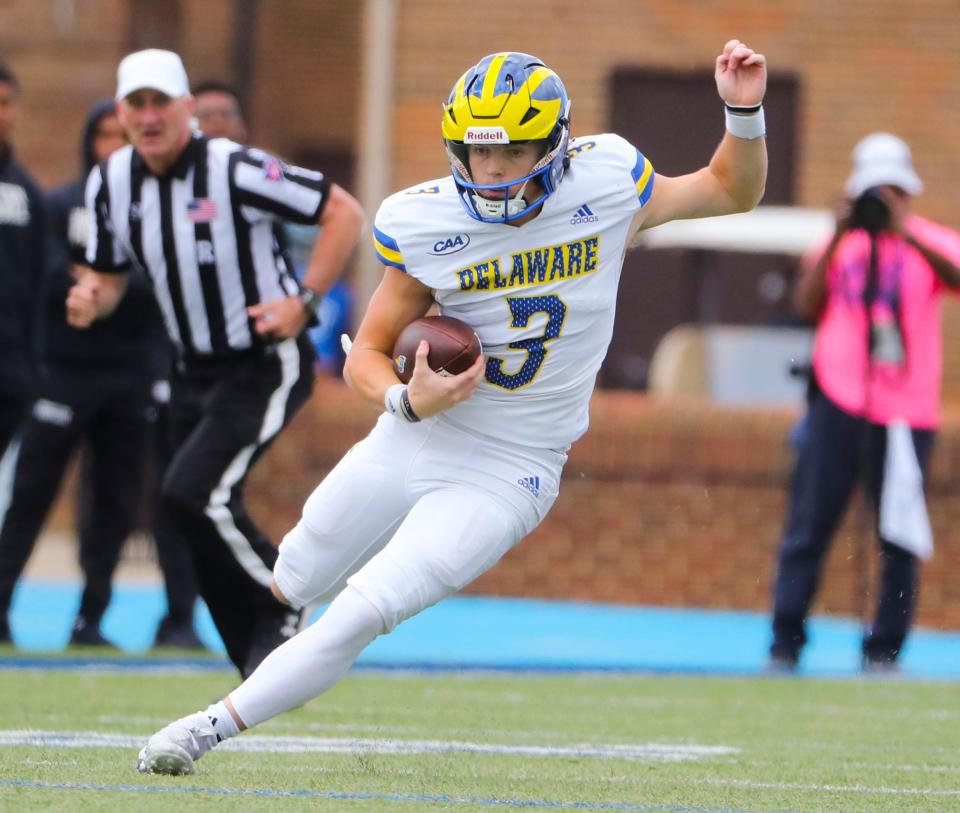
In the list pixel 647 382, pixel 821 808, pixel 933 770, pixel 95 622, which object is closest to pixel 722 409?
pixel 647 382

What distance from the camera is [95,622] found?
8.55 meters

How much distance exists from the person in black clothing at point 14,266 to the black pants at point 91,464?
158 millimetres

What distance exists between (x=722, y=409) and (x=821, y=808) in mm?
A: 7056

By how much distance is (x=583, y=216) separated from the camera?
4898mm

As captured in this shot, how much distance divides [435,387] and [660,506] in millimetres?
6951

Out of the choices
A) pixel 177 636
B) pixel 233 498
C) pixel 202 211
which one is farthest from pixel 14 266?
pixel 233 498

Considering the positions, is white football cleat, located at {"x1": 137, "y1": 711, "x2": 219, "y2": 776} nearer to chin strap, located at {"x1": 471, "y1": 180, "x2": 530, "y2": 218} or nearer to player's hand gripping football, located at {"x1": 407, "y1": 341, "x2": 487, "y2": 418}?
player's hand gripping football, located at {"x1": 407, "y1": 341, "x2": 487, "y2": 418}

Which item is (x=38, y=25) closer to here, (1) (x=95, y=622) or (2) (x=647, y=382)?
(2) (x=647, y=382)

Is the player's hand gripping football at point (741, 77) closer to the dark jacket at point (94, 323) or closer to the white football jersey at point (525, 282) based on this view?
the white football jersey at point (525, 282)

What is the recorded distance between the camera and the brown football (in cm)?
468

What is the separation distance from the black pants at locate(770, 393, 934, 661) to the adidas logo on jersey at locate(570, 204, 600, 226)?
3872mm

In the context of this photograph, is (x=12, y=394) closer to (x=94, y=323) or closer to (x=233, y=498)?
(x=94, y=323)

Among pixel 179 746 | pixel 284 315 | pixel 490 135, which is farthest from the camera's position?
pixel 284 315

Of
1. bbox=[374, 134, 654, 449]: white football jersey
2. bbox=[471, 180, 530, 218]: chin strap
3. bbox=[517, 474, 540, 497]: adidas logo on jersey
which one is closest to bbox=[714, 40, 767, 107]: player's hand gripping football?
bbox=[374, 134, 654, 449]: white football jersey
